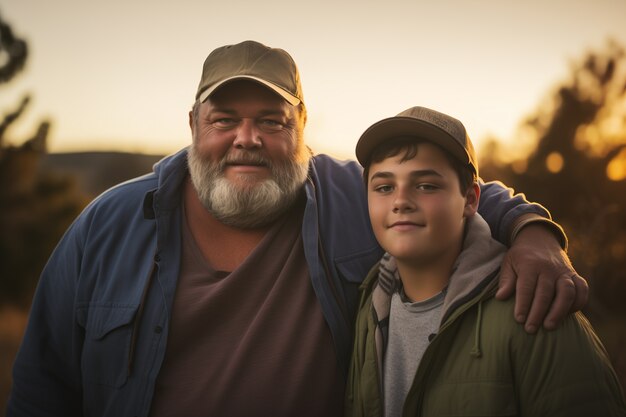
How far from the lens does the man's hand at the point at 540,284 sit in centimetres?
192

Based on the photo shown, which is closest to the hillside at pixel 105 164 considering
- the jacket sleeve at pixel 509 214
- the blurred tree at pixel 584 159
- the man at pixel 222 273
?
the blurred tree at pixel 584 159

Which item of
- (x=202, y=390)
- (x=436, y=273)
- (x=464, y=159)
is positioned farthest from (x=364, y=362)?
(x=464, y=159)

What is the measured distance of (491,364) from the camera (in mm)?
1925

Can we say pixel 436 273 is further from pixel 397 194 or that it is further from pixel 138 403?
pixel 138 403

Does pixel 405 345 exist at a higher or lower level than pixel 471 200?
lower

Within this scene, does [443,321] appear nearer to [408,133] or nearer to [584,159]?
[408,133]

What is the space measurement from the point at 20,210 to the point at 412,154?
10151mm

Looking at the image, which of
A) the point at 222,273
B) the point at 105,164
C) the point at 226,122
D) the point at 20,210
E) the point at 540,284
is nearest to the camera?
the point at 540,284

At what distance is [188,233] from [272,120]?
82 cm

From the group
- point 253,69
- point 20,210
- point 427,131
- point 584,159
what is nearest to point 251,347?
point 427,131

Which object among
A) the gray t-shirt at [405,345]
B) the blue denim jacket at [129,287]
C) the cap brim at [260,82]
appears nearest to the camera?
the gray t-shirt at [405,345]

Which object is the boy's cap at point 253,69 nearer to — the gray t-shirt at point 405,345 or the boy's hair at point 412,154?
the boy's hair at point 412,154

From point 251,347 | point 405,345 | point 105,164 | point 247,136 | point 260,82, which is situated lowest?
point 251,347

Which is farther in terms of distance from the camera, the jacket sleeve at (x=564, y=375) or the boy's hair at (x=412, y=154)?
the boy's hair at (x=412, y=154)
